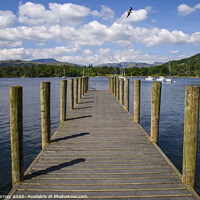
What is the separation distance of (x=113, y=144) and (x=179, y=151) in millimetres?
5628

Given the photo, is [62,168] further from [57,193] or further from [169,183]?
[169,183]

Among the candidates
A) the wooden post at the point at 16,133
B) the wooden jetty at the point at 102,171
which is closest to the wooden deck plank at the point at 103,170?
the wooden jetty at the point at 102,171

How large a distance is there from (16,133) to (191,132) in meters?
3.71

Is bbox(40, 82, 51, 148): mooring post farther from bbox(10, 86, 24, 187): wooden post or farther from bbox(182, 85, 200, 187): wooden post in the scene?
bbox(182, 85, 200, 187): wooden post

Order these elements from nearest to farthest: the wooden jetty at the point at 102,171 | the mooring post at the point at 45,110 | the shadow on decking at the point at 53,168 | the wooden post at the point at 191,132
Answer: the wooden jetty at the point at 102,171, the wooden post at the point at 191,132, the shadow on decking at the point at 53,168, the mooring post at the point at 45,110

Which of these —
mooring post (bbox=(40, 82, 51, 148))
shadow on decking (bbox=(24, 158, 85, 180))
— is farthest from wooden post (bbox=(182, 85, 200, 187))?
mooring post (bbox=(40, 82, 51, 148))

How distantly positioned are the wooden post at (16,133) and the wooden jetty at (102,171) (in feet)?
0.73

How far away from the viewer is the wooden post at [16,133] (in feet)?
13.6

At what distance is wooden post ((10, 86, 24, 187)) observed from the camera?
4.15 meters

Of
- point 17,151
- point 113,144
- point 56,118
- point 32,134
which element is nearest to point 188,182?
point 113,144

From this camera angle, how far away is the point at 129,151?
563 cm

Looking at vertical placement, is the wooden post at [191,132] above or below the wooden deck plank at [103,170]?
above

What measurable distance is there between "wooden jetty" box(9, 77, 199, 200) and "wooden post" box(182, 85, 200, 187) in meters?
0.26

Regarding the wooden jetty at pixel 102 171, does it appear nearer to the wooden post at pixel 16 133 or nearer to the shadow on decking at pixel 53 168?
the shadow on decking at pixel 53 168
